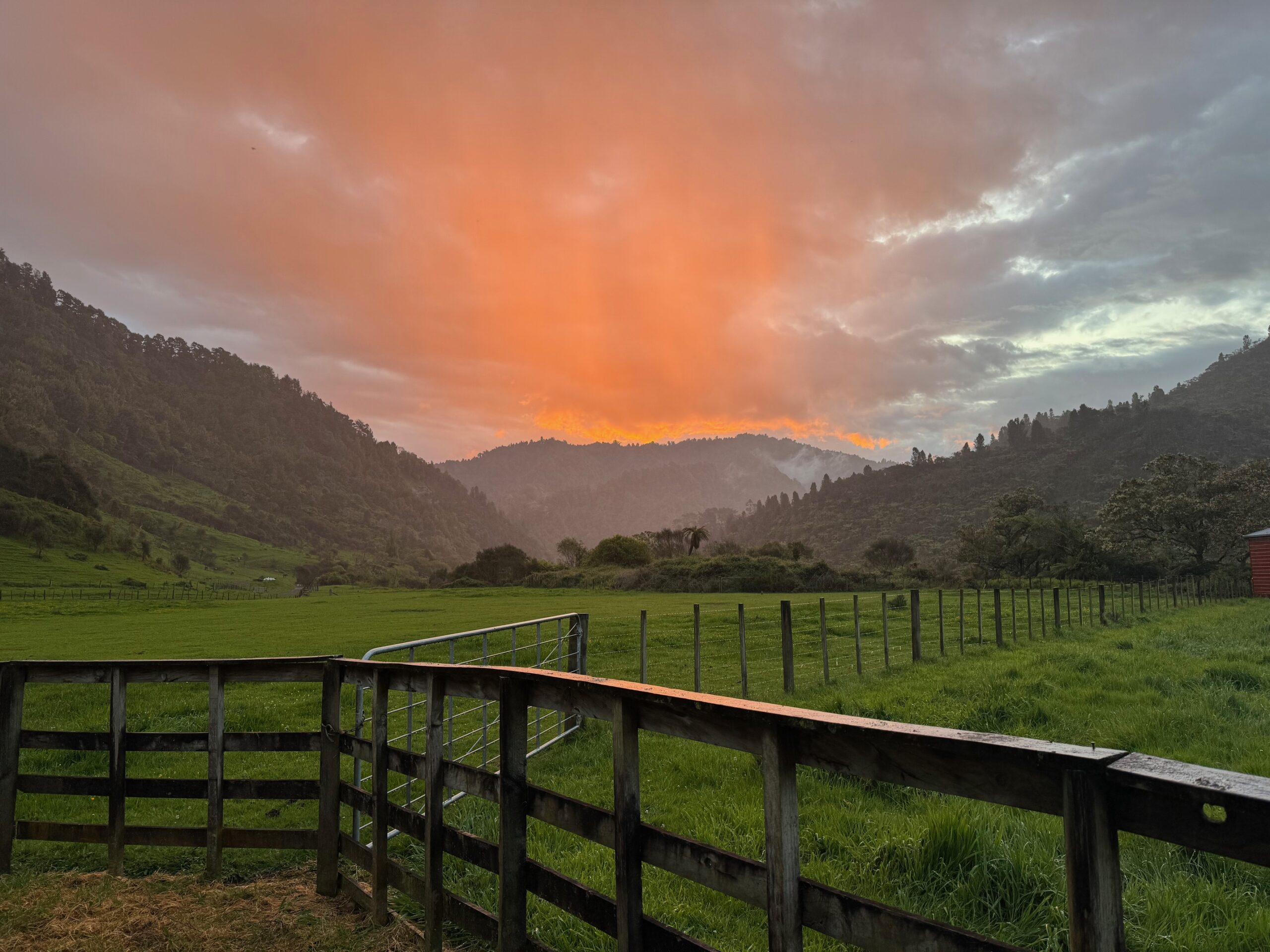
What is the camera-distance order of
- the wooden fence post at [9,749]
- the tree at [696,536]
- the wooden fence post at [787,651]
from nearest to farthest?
the wooden fence post at [9,749] < the wooden fence post at [787,651] < the tree at [696,536]

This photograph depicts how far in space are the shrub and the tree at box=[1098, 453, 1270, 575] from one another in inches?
2177

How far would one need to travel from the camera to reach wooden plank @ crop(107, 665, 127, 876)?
6.43 meters

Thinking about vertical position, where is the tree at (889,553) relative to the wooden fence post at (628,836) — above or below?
below

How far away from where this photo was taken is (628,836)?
3.34m

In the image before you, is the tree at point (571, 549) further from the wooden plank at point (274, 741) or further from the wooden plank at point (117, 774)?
the wooden plank at point (274, 741)

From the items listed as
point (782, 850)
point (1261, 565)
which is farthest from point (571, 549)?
point (782, 850)

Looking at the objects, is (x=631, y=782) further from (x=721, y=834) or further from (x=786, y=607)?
(x=786, y=607)

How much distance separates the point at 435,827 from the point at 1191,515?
7609 centimetres

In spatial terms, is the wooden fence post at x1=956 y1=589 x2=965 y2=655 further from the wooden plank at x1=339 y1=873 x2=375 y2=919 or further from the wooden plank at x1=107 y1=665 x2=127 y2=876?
the wooden plank at x1=107 y1=665 x2=127 y2=876

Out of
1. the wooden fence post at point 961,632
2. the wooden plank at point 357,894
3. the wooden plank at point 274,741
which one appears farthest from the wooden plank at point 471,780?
the wooden fence post at point 961,632

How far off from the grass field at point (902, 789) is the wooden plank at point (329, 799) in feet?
2.93

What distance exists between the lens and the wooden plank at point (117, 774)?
6.43 metres

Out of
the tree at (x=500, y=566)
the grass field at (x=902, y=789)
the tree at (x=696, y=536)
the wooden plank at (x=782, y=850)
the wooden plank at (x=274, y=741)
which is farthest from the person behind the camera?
the tree at (x=696, y=536)

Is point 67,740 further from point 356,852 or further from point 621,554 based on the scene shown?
point 621,554
